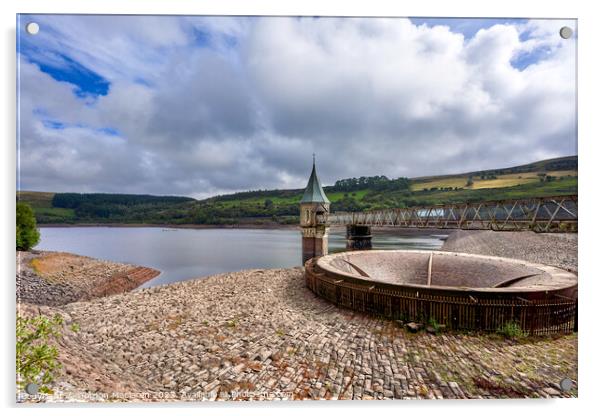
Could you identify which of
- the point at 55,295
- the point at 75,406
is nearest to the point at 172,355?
the point at 75,406

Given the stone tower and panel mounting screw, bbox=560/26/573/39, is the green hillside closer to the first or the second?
panel mounting screw, bbox=560/26/573/39

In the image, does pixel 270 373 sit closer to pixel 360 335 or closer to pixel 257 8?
pixel 360 335

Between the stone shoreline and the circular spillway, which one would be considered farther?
the circular spillway

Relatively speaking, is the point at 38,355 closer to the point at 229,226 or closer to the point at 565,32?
the point at 565,32

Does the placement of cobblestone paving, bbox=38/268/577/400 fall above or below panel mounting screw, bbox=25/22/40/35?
below

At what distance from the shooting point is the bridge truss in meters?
6.02

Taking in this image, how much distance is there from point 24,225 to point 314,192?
17149 millimetres

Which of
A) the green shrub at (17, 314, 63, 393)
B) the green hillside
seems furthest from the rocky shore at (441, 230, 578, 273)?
the green shrub at (17, 314, 63, 393)

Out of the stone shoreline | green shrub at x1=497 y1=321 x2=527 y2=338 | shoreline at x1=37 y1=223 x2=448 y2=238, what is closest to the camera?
the stone shoreline

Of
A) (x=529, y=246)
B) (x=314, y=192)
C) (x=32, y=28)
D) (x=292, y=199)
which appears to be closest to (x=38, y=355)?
(x=32, y=28)

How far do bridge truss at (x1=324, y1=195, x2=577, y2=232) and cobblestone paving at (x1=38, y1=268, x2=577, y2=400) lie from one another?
9.21ft

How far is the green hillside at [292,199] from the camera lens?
6.15 meters

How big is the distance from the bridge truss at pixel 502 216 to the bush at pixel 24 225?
422 inches
